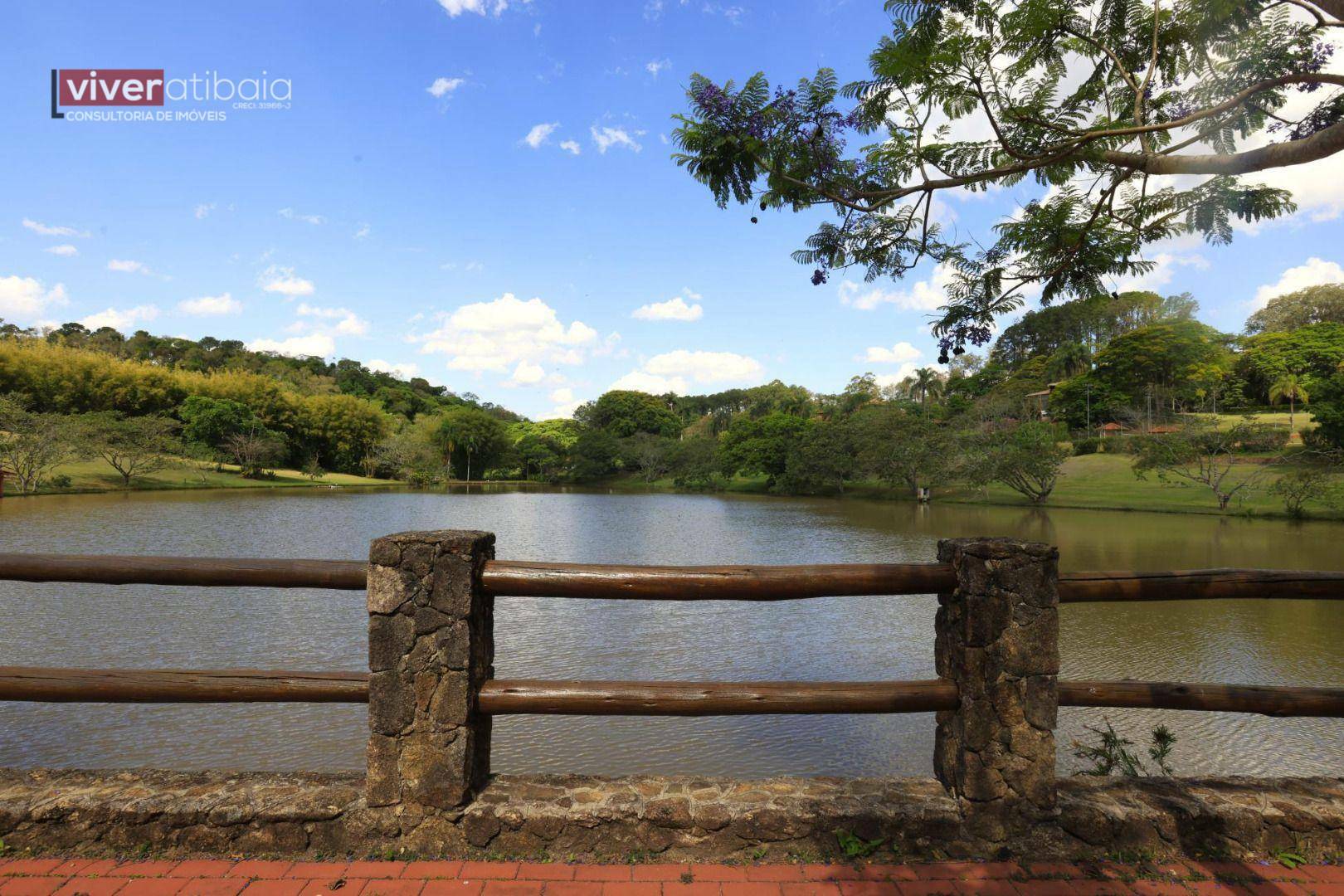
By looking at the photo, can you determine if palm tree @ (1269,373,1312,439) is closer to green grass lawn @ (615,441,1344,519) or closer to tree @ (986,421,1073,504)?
green grass lawn @ (615,441,1344,519)

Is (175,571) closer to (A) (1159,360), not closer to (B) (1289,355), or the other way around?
(A) (1159,360)

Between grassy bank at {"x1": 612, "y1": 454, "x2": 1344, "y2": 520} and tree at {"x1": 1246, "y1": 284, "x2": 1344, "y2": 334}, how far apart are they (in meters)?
32.7

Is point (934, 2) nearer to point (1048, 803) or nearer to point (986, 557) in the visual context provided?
point (986, 557)

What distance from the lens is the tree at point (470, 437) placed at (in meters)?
60.9

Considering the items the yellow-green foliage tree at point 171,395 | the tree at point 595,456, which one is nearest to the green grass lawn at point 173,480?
the yellow-green foliage tree at point 171,395

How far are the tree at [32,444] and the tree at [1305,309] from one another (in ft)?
278

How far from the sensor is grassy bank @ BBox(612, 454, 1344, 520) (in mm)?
25844

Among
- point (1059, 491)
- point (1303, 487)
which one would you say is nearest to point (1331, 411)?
point (1303, 487)

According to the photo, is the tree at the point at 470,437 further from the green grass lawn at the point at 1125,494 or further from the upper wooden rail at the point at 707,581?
the upper wooden rail at the point at 707,581

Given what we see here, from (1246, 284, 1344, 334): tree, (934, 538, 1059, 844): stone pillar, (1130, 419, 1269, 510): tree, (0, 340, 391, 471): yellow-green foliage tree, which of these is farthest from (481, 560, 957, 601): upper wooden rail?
(1246, 284, 1344, 334): tree

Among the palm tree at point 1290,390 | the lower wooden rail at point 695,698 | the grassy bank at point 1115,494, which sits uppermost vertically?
the palm tree at point 1290,390

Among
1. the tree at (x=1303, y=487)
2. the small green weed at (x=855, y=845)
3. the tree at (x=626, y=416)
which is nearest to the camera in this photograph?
the small green weed at (x=855, y=845)

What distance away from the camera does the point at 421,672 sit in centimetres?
237

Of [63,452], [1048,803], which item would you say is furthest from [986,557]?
[63,452]
